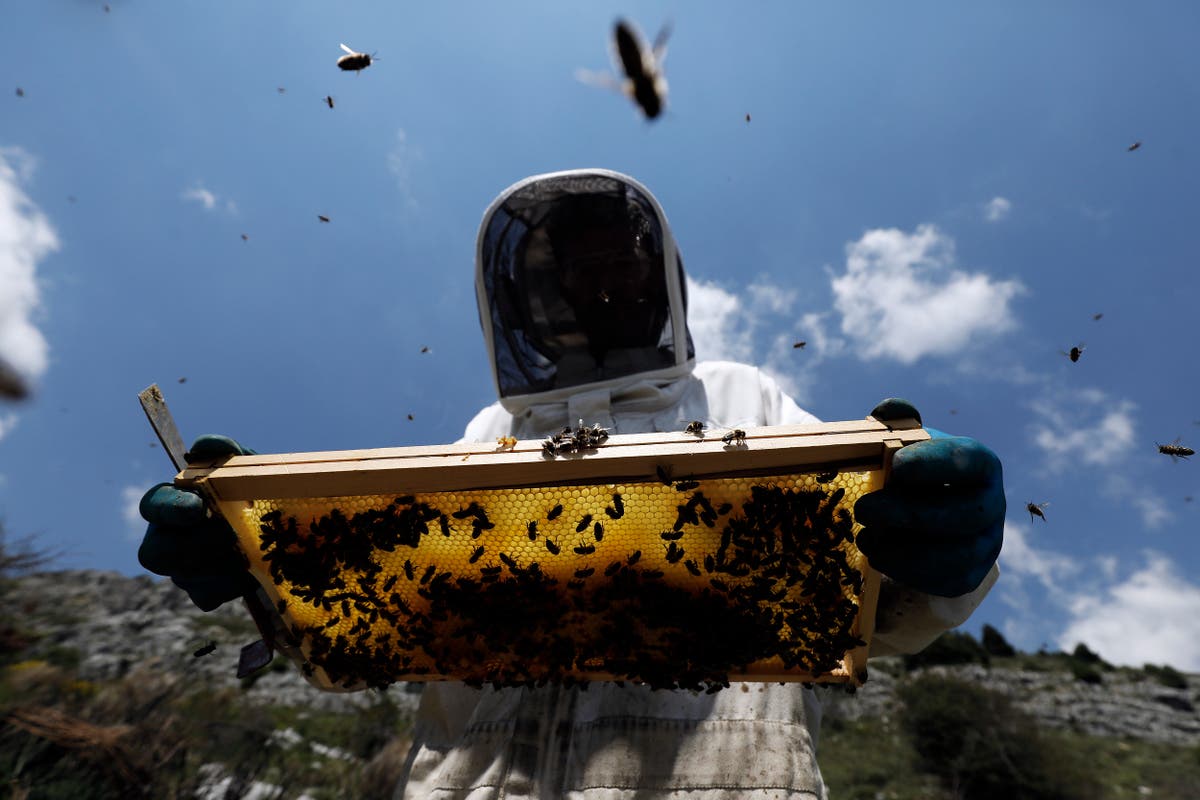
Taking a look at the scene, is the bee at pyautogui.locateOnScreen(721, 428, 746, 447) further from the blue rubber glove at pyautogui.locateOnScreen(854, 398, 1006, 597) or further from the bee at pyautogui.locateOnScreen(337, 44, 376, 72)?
the bee at pyautogui.locateOnScreen(337, 44, 376, 72)

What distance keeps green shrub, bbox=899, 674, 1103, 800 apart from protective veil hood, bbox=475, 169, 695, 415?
34880 millimetres

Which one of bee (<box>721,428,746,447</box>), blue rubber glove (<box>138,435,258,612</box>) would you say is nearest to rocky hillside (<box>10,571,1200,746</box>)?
blue rubber glove (<box>138,435,258,612</box>)

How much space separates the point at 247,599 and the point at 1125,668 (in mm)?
70746

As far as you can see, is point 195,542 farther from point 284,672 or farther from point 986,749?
point 284,672

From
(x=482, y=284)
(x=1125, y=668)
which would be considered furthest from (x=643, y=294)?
(x=1125, y=668)

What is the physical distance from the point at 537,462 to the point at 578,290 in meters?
2.62

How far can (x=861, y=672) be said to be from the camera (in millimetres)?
2361

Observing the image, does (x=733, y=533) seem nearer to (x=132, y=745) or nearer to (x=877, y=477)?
(x=877, y=477)

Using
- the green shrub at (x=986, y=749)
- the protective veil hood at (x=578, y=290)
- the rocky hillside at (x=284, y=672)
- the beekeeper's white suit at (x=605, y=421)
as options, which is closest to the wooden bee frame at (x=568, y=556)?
the beekeeper's white suit at (x=605, y=421)

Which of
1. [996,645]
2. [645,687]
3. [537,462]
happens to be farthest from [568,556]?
[996,645]

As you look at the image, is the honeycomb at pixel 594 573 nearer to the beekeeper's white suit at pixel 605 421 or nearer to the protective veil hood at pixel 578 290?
the beekeeper's white suit at pixel 605 421

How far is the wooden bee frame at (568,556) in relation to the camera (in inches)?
83.5

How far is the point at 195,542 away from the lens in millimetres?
2328

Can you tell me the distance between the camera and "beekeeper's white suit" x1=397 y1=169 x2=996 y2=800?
2.43 metres
